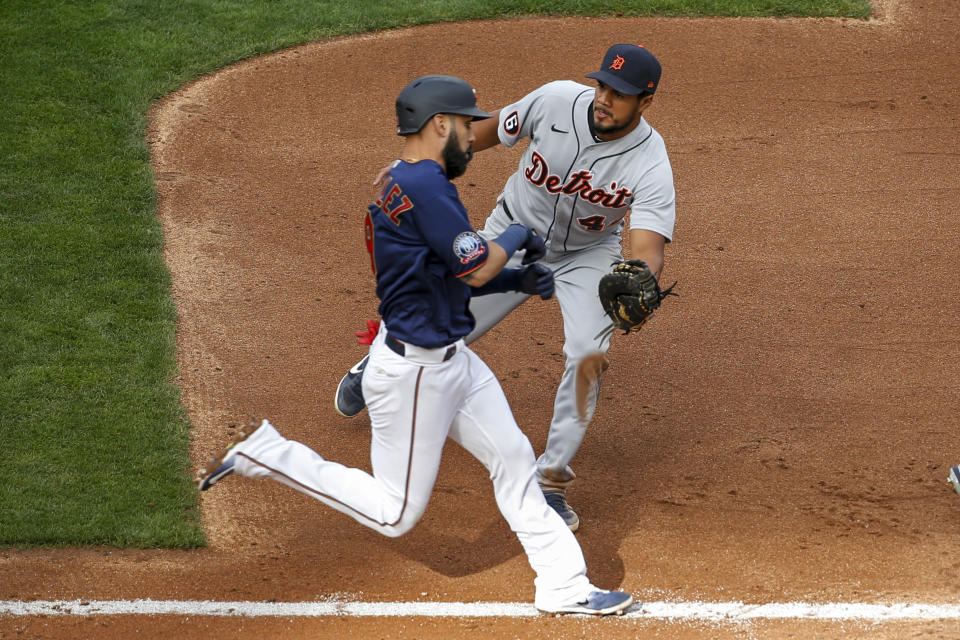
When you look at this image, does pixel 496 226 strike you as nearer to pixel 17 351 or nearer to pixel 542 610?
pixel 542 610

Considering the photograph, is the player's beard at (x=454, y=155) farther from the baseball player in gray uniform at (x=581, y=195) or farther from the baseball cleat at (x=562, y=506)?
the baseball cleat at (x=562, y=506)

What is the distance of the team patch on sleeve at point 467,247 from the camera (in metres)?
3.68

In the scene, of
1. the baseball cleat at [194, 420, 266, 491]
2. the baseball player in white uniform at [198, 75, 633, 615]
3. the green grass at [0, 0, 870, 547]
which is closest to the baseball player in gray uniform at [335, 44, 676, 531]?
the baseball player in white uniform at [198, 75, 633, 615]

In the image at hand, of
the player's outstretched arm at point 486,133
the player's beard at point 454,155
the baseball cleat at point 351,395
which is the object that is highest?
the player's beard at point 454,155

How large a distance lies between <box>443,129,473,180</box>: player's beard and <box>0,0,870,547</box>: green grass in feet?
7.05

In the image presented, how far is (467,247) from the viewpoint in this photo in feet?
12.1

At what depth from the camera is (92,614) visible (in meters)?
4.20

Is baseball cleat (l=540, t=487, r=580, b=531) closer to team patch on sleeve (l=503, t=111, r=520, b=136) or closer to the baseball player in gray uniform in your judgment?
the baseball player in gray uniform

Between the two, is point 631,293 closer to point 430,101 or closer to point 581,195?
point 581,195

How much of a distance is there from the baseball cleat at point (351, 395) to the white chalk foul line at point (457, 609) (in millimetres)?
1342

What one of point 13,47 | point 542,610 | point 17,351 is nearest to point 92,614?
point 542,610

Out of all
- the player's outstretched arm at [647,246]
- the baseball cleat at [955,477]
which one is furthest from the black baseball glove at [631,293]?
the baseball cleat at [955,477]

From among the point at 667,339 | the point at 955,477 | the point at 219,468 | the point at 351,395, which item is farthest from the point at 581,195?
the point at 955,477

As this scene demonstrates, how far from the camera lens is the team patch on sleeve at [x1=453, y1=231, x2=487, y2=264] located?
3680 mm
